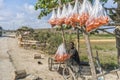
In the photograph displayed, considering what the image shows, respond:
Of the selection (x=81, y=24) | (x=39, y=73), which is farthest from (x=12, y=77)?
(x=81, y=24)

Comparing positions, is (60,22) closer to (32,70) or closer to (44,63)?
(32,70)

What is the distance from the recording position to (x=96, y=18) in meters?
8.71

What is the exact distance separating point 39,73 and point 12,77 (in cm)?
169

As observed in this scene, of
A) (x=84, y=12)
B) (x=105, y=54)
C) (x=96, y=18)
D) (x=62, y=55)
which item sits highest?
(x=84, y=12)

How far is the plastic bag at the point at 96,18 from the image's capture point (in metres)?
8.60

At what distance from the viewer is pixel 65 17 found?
33.8 feet

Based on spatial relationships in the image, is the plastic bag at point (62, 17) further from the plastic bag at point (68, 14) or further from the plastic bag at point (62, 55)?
the plastic bag at point (62, 55)

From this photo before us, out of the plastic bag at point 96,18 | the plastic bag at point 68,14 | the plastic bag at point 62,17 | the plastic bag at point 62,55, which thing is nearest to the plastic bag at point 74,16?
the plastic bag at point 68,14

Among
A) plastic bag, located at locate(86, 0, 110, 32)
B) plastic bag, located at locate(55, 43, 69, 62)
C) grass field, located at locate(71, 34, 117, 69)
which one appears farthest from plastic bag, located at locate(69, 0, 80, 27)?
grass field, located at locate(71, 34, 117, 69)

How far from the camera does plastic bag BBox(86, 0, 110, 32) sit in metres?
8.60

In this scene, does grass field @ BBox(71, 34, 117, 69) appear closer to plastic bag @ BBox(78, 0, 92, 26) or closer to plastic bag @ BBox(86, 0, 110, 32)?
plastic bag @ BBox(78, 0, 92, 26)

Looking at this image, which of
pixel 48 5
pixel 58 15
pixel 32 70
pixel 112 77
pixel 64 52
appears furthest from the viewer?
pixel 32 70

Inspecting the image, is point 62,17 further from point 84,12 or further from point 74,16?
point 84,12

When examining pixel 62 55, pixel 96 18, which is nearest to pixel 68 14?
pixel 96 18
